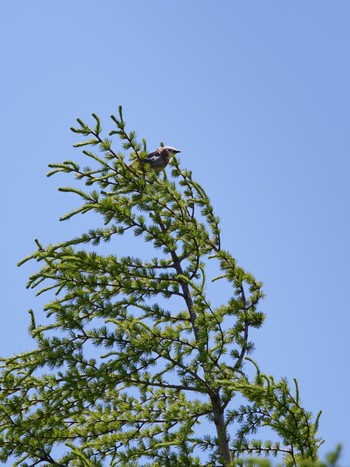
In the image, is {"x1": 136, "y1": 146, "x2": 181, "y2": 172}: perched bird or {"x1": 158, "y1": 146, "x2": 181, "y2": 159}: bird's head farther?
{"x1": 158, "y1": 146, "x2": 181, "y2": 159}: bird's head

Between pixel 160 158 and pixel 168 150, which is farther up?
pixel 168 150

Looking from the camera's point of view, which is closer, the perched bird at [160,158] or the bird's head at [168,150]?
the perched bird at [160,158]

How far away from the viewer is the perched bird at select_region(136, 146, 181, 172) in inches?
322

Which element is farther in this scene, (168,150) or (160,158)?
(168,150)

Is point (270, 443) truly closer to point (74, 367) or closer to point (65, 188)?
point (74, 367)

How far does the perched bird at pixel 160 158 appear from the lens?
26.8 ft

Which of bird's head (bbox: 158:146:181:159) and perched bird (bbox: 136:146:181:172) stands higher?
bird's head (bbox: 158:146:181:159)

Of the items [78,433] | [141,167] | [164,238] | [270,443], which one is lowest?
[270,443]

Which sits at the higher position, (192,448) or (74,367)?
(74,367)

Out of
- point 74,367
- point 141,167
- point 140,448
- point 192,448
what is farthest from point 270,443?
point 141,167

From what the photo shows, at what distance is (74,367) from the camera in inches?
271

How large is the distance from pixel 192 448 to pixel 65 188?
10.1ft

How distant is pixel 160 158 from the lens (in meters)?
8.30

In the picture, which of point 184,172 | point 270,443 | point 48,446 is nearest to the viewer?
point 270,443
